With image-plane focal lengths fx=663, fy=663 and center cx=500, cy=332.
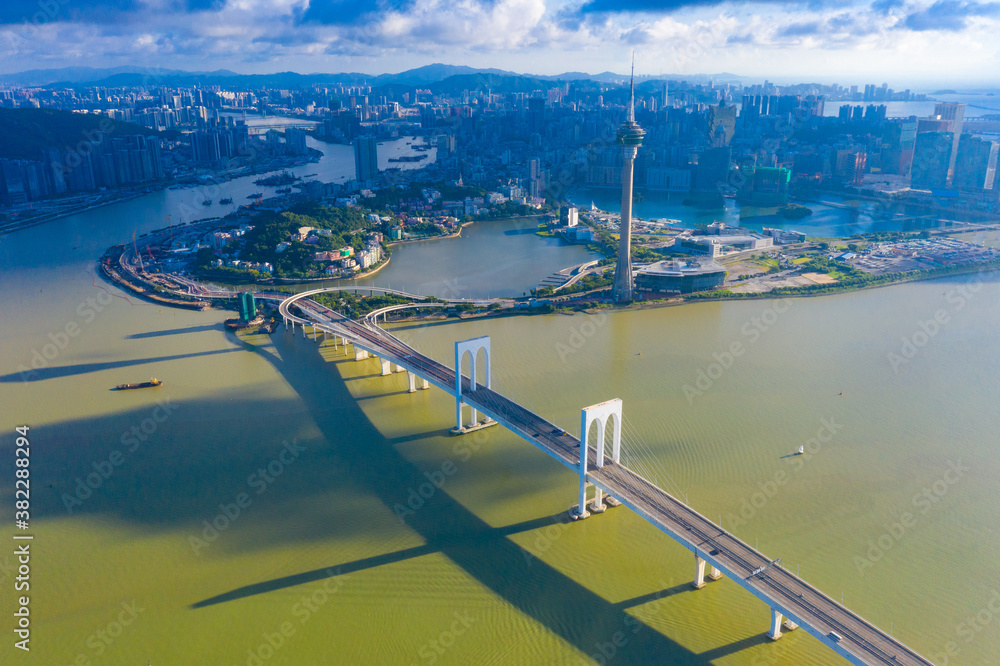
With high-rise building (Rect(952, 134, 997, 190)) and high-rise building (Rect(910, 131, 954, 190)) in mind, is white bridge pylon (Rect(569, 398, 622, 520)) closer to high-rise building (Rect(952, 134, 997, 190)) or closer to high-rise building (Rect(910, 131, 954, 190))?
high-rise building (Rect(952, 134, 997, 190))

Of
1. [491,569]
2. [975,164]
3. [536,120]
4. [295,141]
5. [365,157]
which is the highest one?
[536,120]

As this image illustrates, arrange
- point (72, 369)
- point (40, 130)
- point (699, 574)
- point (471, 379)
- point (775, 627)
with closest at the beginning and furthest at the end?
point (775, 627)
point (699, 574)
point (471, 379)
point (72, 369)
point (40, 130)

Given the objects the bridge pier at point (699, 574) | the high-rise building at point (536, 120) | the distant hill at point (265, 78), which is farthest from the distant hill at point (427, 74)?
the bridge pier at point (699, 574)

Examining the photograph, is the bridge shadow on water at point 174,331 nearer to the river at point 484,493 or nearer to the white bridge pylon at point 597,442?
the river at point 484,493

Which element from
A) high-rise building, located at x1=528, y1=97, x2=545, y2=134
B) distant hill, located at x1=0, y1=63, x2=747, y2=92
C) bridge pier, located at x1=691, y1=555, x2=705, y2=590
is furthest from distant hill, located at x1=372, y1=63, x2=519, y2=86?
bridge pier, located at x1=691, y1=555, x2=705, y2=590

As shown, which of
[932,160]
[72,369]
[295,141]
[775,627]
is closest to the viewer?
[775,627]

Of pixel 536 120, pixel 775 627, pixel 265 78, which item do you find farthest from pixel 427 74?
pixel 775 627

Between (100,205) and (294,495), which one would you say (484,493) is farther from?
(100,205)

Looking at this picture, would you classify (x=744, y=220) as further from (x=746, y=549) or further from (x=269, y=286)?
(x=746, y=549)
